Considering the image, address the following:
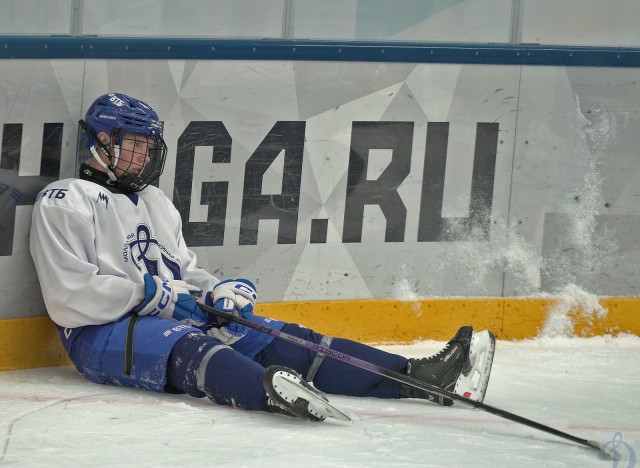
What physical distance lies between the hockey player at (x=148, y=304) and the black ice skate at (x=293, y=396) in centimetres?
5

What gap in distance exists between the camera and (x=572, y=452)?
2.83m

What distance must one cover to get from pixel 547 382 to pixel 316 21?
1572 millimetres

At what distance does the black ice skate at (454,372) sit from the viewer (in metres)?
3.33

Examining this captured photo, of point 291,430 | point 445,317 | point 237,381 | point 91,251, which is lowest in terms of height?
point 291,430

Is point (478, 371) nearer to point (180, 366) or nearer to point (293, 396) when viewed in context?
point (293, 396)

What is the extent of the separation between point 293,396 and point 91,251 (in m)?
0.80

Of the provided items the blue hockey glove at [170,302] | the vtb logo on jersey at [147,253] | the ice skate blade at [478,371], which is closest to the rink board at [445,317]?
the vtb logo on jersey at [147,253]

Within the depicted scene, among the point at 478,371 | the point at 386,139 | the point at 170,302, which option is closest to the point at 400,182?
the point at 386,139

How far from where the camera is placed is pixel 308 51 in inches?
161

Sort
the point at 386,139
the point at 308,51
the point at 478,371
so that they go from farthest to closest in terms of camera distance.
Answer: the point at 386,139
the point at 308,51
the point at 478,371

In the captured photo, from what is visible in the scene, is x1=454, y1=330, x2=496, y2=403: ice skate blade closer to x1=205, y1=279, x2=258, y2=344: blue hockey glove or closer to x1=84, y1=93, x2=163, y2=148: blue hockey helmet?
x1=205, y1=279, x2=258, y2=344: blue hockey glove

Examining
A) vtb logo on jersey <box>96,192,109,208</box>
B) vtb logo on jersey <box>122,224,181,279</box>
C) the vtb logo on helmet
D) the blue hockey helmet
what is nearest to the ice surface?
vtb logo on jersey <box>122,224,181,279</box>

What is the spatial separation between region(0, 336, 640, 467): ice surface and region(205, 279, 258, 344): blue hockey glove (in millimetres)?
254

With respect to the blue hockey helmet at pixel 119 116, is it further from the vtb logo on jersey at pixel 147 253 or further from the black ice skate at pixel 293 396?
the black ice skate at pixel 293 396
